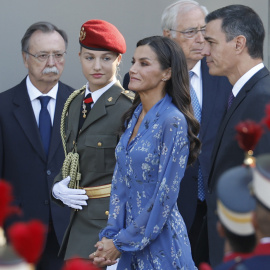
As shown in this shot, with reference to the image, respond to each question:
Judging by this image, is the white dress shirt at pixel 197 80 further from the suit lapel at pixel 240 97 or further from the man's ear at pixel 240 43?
the suit lapel at pixel 240 97

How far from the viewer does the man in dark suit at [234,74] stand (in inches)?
136

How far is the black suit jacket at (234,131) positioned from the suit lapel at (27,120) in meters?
1.41

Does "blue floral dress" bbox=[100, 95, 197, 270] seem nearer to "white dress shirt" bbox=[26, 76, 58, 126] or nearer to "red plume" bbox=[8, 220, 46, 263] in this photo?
"white dress shirt" bbox=[26, 76, 58, 126]

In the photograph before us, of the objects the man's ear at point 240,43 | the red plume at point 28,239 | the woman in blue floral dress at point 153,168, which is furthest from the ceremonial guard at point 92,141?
the red plume at point 28,239

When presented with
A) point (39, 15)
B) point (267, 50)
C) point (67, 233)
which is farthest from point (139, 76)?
point (267, 50)

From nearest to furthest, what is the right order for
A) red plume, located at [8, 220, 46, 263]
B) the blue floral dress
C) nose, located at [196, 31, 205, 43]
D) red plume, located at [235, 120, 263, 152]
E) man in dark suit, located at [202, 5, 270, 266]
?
red plume, located at [8, 220, 46, 263], red plume, located at [235, 120, 263, 152], the blue floral dress, man in dark suit, located at [202, 5, 270, 266], nose, located at [196, 31, 205, 43]

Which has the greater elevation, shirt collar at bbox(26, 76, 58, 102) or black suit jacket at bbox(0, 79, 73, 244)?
shirt collar at bbox(26, 76, 58, 102)

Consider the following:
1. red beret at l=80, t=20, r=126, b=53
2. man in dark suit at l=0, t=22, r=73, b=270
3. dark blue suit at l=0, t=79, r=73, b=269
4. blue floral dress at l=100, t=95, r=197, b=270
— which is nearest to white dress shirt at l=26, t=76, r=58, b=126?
man in dark suit at l=0, t=22, r=73, b=270

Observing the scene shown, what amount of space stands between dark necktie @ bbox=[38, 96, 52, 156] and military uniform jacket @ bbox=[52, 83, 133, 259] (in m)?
0.73

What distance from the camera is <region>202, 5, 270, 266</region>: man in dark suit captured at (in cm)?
346

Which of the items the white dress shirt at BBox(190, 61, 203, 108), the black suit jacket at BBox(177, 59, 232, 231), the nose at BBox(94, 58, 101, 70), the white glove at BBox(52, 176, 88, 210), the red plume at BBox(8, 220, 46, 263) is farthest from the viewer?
the white dress shirt at BBox(190, 61, 203, 108)

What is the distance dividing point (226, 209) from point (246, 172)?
0.12m

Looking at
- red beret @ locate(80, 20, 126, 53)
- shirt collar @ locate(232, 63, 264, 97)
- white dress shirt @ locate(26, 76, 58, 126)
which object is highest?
red beret @ locate(80, 20, 126, 53)

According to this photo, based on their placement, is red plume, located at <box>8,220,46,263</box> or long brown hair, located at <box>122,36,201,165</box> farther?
long brown hair, located at <box>122,36,201,165</box>
